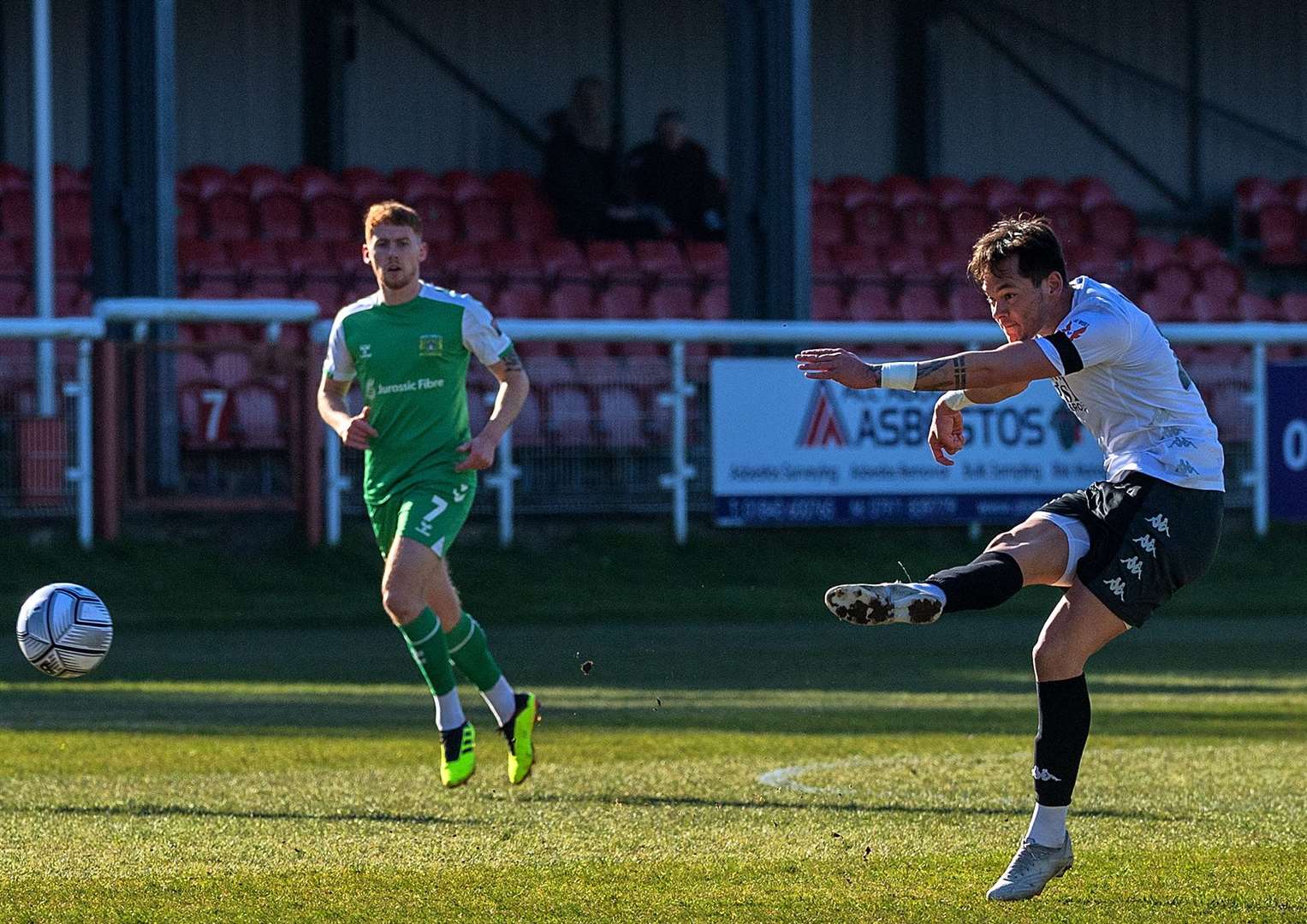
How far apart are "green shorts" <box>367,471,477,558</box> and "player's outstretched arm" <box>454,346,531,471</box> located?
110mm

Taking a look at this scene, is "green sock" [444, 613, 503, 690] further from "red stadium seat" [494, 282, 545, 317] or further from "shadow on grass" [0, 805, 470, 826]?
"red stadium seat" [494, 282, 545, 317]

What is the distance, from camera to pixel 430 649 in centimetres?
812

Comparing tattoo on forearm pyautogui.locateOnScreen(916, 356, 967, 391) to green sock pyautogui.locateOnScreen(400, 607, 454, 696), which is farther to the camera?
green sock pyautogui.locateOnScreen(400, 607, 454, 696)

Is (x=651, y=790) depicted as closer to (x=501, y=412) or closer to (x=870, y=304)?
(x=501, y=412)

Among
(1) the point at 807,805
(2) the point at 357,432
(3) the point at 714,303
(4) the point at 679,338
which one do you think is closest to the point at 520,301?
(3) the point at 714,303

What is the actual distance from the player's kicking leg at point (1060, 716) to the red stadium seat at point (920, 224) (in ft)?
63.5

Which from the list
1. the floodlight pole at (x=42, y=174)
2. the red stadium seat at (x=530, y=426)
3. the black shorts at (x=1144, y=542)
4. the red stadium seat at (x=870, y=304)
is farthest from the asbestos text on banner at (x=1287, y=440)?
the black shorts at (x=1144, y=542)

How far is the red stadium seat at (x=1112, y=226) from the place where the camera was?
26.2 m

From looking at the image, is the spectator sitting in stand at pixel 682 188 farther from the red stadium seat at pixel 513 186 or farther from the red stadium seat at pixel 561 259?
the red stadium seat at pixel 513 186

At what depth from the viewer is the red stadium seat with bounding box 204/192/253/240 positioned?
22.5 metres

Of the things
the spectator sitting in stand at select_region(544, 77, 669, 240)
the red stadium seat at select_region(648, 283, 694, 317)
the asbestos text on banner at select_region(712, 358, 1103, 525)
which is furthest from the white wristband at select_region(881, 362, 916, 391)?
the spectator sitting in stand at select_region(544, 77, 669, 240)

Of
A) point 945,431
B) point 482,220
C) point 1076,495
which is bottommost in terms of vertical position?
point 1076,495

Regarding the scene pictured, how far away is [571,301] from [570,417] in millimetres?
4671

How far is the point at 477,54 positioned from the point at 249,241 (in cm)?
615
